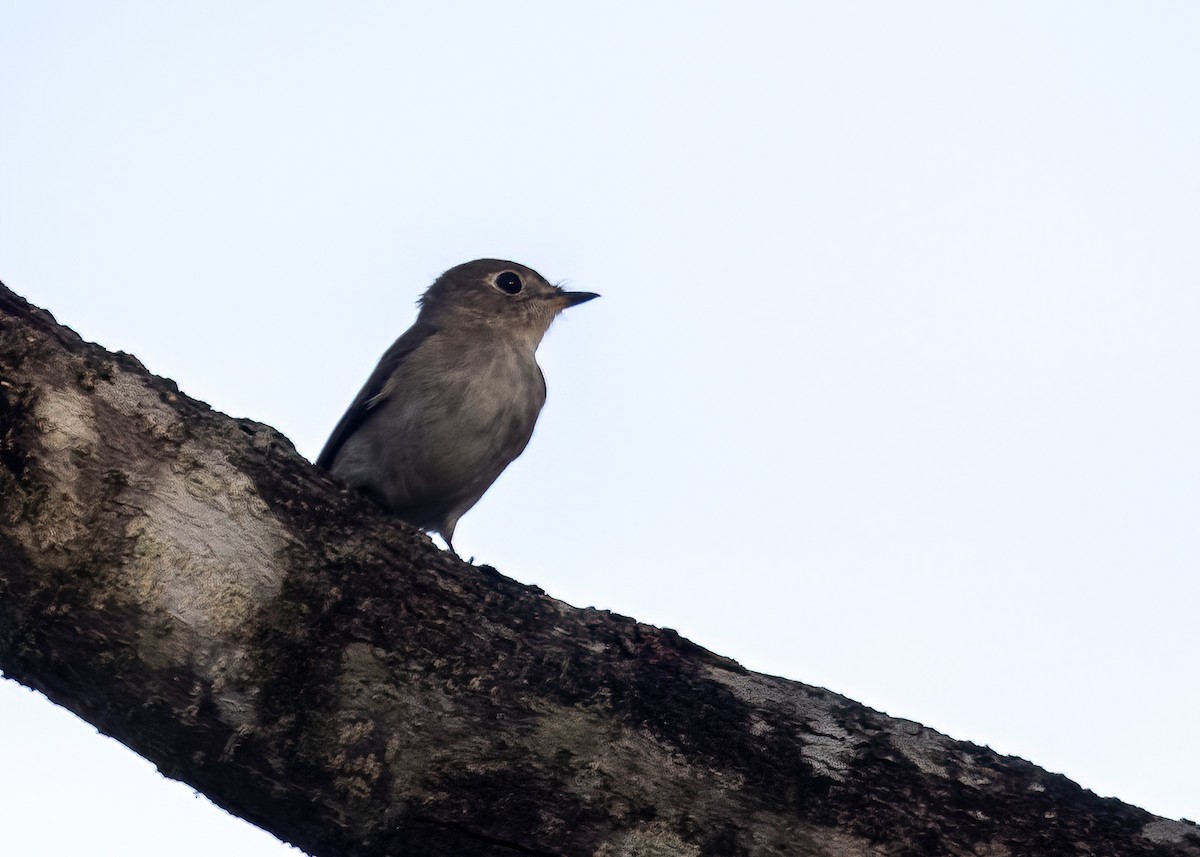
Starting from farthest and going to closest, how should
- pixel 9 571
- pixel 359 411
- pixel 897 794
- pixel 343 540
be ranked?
pixel 359 411 < pixel 343 540 < pixel 897 794 < pixel 9 571

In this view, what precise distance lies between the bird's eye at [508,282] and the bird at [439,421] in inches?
22.9

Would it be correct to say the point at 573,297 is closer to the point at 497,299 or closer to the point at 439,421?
the point at 497,299

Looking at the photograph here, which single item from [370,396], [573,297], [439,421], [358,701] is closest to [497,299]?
[573,297]

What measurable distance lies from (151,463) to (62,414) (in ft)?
0.87

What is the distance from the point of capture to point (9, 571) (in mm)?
3240

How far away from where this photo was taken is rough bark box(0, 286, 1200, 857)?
129 inches

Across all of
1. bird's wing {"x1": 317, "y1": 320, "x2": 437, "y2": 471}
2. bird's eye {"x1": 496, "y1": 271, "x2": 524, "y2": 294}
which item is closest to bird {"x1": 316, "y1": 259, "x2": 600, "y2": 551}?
bird's wing {"x1": 317, "y1": 320, "x2": 437, "y2": 471}

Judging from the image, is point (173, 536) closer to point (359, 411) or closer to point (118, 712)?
point (118, 712)

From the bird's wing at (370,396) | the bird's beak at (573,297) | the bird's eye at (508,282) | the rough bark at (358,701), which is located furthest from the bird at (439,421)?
the rough bark at (358,701)

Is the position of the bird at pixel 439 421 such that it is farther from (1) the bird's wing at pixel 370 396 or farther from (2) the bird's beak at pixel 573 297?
(2) the bird's beak at pixel 573 297

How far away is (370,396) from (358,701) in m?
4.19

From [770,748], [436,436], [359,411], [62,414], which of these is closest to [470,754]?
[770,748]

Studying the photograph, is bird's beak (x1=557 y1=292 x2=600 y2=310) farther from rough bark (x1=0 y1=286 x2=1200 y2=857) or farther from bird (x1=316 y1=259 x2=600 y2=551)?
rough bark (x1=0 y1=286 x2=1200 y2=857)

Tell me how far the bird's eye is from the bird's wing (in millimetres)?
900
